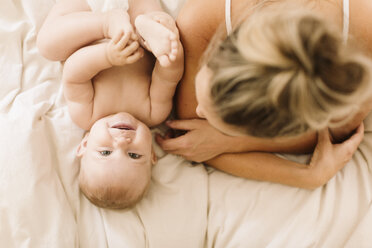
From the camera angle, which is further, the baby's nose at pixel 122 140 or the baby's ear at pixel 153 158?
the baby's ear at pixel 153 158

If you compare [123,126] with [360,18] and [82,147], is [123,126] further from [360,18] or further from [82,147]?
[360,18]

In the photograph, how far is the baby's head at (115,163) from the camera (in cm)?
100

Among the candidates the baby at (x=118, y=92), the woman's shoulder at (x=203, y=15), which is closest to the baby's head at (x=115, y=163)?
the baby at (x=118, y=92)

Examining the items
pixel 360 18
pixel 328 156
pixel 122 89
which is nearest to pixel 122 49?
pixel 122 89

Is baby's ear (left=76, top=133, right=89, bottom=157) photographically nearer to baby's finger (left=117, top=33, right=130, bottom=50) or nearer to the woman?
the woman

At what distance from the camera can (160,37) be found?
0.92 meters

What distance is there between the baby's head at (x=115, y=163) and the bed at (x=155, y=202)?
8cm

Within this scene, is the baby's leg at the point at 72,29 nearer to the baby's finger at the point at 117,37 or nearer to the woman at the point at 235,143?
the baby's finger at the point at 117,37

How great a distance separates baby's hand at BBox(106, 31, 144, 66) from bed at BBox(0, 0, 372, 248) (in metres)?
0.36

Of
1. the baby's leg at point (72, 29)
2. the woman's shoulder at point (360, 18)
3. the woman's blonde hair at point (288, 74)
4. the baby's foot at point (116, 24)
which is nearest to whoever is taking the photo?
the woman's blonde hair at point (288, 74)

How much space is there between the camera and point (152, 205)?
3.72ft

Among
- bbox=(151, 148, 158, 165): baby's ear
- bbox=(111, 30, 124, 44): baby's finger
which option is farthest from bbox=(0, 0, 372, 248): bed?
bbox=(111, 30, 124, 44): baby's finger

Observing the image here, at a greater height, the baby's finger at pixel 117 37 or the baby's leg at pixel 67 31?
the baby's finger at pixel 117 37

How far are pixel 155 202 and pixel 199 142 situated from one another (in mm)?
253
